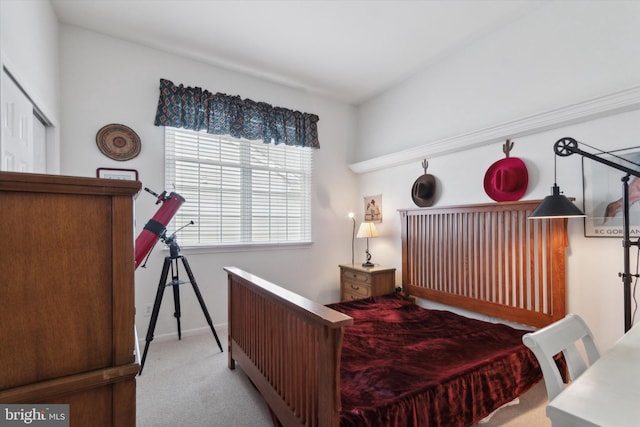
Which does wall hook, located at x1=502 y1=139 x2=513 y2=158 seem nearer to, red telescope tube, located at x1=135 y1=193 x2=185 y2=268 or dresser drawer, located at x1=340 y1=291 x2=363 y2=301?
dresser drawer, located at x1=340 y1=291 x2=363 y2=301

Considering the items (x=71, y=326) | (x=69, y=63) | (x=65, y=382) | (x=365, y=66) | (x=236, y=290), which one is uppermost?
(x=365, y=66)

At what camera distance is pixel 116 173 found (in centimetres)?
293

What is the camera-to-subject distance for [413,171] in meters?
3.68

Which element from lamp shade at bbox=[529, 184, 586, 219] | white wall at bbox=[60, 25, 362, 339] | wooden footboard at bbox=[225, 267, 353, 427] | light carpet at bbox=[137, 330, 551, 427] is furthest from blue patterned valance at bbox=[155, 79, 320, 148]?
lamp shade at bbox=[529, 184, 586, 219]

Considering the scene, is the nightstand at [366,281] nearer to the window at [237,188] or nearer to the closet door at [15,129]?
the window at [237,188]

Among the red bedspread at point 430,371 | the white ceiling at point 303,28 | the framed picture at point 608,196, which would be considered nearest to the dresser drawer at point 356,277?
the red bedspread at point 430,371

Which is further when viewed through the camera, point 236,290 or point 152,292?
point 152,292

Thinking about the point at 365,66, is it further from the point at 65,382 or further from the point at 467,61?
the point at 65,382

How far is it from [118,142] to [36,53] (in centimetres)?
93

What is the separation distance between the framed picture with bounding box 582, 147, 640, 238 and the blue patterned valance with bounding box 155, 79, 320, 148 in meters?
2.87

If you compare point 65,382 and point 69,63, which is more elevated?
point 69,63

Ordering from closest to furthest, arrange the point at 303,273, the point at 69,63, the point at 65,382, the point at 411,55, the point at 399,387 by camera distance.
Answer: the point at 65,382 → the point at 399,387 → the point at 69,63 → the point at 411,55 → the point at 303,273

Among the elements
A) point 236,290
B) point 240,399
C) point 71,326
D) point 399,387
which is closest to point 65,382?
point 71,326

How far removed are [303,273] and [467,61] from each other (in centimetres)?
309
